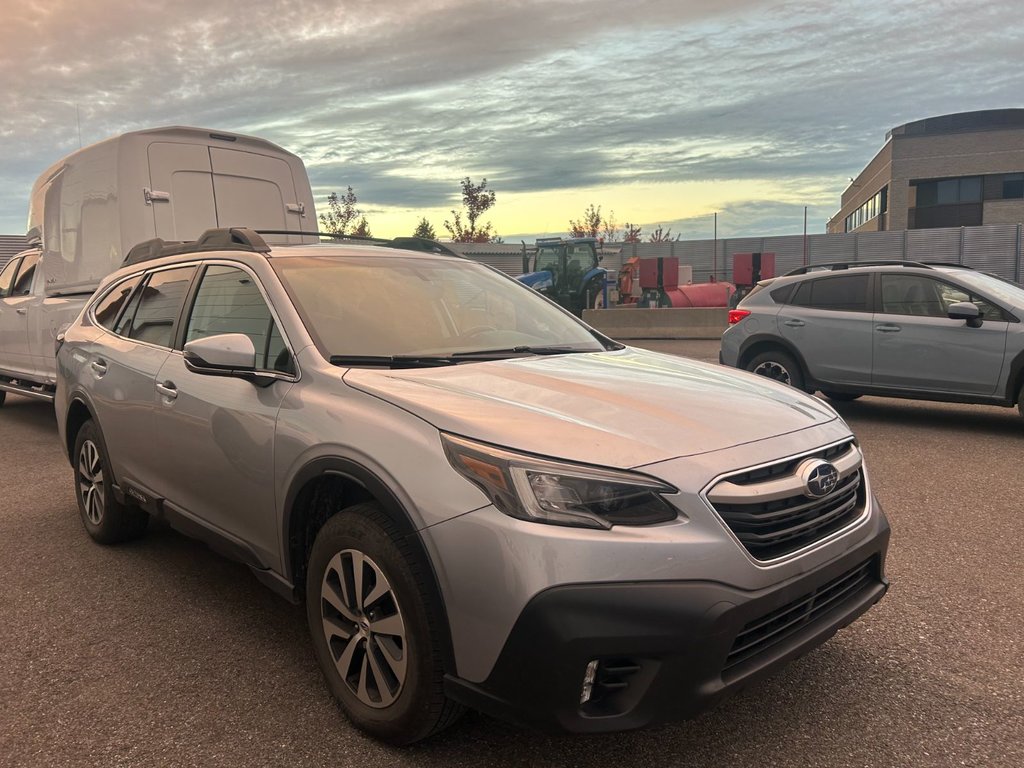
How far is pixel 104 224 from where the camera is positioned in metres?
7.53

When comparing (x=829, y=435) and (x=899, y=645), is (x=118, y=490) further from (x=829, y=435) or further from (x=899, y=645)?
(x=899, y=645)

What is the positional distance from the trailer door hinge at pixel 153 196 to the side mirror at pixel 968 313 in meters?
7.67

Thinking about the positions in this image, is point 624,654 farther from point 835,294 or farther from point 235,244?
point 835,294

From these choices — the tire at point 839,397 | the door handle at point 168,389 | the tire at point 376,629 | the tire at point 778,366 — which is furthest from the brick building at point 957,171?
the tire at point 376,629

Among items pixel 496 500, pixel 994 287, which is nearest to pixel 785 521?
pixel 496 500

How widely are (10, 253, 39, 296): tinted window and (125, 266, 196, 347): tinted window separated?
6115mm

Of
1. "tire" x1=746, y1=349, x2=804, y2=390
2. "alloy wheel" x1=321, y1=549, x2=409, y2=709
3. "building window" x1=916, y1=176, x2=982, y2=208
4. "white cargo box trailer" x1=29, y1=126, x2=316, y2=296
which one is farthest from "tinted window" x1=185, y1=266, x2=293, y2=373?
"building window" x1=916, y1=176, x2=982, y2=208

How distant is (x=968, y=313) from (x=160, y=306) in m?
7.09

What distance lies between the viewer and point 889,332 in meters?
8.11

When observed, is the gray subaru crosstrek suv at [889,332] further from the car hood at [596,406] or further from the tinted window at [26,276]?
the tinted window at [26,276]

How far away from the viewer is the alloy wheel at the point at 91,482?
4.64 m

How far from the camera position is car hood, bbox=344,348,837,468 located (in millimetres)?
2305

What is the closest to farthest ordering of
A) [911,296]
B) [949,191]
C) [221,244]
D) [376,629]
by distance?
[376,629] < [221,244] < [911,296] < [949,191]

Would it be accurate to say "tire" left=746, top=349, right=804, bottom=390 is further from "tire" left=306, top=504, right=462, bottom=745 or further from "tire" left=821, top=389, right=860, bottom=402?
"tire" left=306, top=504, right=462, bottom=745
